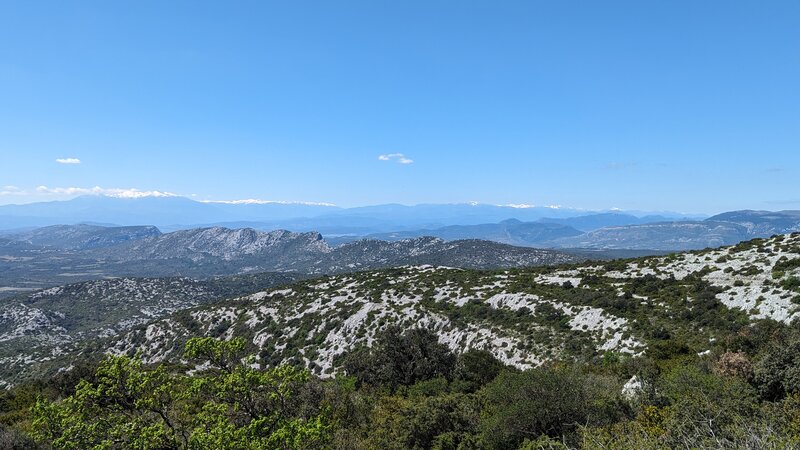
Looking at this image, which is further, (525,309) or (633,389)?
(525,309)

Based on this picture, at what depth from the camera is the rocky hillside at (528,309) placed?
3231cm

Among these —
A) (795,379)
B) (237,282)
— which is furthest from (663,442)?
(237,282)

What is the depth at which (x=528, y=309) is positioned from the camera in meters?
43.2

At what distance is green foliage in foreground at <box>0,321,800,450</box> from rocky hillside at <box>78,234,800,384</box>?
14.9 ft

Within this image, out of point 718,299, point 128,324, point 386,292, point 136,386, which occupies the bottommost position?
point 128,324

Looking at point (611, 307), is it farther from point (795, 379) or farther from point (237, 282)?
point (237, 282)

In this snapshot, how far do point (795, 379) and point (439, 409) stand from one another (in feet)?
48.8

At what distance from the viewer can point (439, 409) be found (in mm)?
19531

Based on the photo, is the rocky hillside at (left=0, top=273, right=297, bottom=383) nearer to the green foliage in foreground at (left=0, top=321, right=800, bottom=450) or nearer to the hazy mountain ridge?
the hazy mountain ridge

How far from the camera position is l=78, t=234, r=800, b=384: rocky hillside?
106 ft

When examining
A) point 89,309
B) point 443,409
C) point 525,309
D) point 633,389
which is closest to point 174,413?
point 443,409

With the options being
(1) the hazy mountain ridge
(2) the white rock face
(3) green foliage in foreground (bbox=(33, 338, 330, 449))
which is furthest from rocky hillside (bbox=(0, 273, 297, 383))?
(2) the white rock face

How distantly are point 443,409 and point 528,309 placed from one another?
2626 centimetres

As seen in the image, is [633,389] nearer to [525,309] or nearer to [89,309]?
[525,309]
